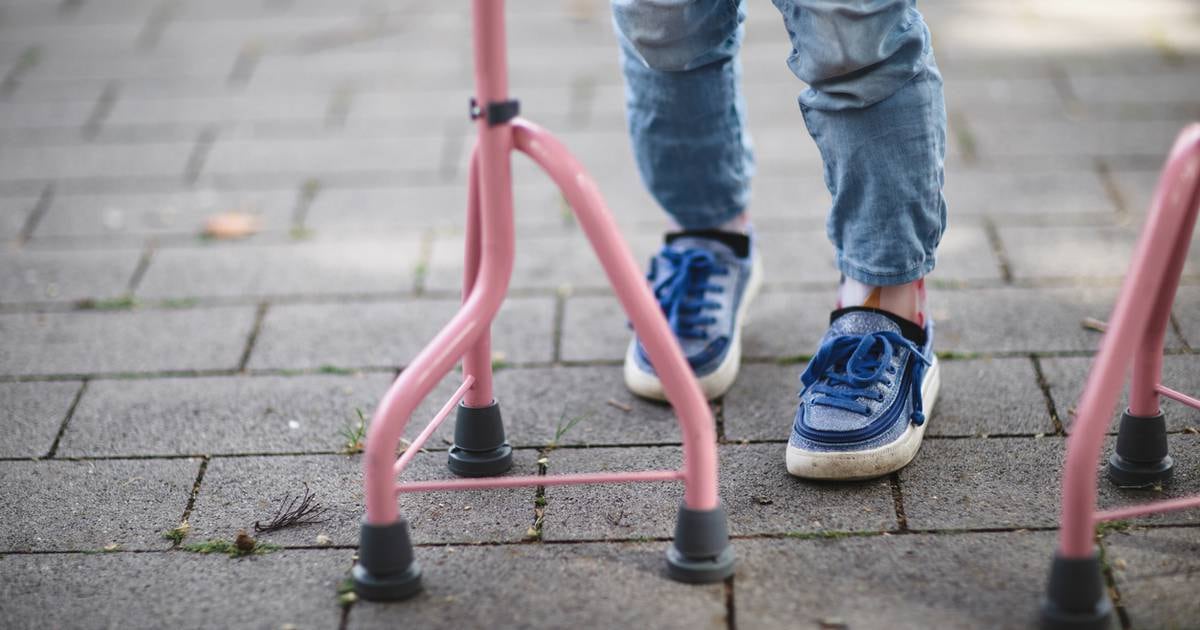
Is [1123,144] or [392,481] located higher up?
[392,481]

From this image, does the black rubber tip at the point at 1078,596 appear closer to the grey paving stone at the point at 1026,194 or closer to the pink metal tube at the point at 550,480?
the pink metal tube at the point at 550,480

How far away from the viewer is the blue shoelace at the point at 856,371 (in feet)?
5.58

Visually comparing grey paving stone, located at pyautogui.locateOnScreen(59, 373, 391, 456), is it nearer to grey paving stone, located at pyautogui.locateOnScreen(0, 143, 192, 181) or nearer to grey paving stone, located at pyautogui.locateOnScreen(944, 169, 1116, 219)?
grey paving stone, located at pyautogui.locateOnScreen(0, 143, 192, 181)

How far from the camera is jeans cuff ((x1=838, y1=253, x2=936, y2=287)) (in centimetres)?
169

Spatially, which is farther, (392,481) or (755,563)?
(755,563)

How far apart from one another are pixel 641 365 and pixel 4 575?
93 cm

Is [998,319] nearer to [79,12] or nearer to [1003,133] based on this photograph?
[1003,133]

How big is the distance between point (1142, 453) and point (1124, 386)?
0.29 m

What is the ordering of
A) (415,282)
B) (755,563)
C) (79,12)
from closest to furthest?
1. (755,563)
2. (415,282)
3. (79,12)

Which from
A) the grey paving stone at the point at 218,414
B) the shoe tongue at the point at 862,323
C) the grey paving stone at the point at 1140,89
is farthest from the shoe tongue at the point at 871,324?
the grey paving stone at the point at 1140,89

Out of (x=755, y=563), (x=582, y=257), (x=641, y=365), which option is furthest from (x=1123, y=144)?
(x=755, y=563)

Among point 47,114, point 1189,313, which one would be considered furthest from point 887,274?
point 47,114

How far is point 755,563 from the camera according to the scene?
4.97ft

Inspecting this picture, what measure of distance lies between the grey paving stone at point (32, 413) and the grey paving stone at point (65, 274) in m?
0.35
